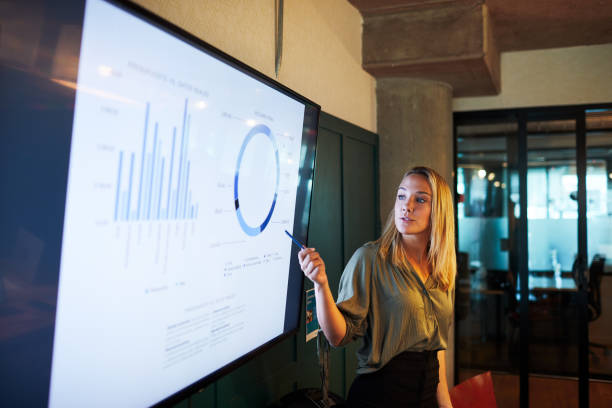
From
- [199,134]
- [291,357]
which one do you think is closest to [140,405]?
[199,134]

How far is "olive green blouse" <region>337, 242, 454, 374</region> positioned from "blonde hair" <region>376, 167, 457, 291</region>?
0.07 m

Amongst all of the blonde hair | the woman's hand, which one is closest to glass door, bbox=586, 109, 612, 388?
the blonde hair

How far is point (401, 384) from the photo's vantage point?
186 cm

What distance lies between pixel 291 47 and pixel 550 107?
2.78 meters

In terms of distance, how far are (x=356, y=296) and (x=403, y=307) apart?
20 centimetres

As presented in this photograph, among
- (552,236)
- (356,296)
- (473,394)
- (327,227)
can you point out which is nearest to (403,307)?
(356,296)

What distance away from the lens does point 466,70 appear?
3.38 metres

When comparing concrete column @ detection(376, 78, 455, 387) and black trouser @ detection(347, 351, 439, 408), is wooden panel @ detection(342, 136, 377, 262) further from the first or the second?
black trouser @ detection(347, 351, 439, 408)

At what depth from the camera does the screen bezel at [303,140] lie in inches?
43.4

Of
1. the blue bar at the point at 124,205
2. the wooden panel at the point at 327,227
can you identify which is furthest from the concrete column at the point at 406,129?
the blue bar at the point at 124,205

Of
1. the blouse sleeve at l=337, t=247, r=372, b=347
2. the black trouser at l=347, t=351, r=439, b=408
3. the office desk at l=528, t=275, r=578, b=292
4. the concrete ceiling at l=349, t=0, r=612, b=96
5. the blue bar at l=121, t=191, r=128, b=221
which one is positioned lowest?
the black trouser at l=347, t=351, r=439, b=408

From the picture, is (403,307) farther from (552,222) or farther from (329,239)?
(552,222)

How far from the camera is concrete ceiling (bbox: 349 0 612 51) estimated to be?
10.2 feet

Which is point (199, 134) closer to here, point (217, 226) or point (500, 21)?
point (217, 226)
